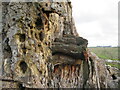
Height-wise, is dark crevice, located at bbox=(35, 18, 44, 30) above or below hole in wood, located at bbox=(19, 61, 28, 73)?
above

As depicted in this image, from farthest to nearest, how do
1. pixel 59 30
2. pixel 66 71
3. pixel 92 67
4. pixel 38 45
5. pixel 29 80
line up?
pixel 92 67
pixel 59 30
pixel 66 71
pixel 38 45
pixel 29 80

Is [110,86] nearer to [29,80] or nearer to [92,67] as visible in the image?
[92,67]

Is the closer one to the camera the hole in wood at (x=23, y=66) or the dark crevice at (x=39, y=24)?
the hole in wood at (x=23, y=66)

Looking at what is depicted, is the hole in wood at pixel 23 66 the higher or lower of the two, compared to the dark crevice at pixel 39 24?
lower

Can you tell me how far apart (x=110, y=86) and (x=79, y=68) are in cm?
365

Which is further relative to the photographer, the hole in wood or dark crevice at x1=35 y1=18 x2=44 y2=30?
dark crevice at x1=35 y1=18 x2=44 y2=30

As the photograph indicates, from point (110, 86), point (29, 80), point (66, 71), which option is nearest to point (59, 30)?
point (66, 71)

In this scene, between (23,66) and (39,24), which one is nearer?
(23,66)

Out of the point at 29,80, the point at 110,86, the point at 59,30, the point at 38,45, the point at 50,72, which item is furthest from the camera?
the point at 110,86

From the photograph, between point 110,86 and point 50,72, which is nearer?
point 50,72

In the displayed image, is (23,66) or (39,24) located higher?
(39,24)

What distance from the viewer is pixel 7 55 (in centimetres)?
871

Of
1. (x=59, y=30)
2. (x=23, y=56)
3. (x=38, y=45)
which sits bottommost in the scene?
(x=23, y=56)

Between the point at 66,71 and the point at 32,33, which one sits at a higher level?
the point at 32,33
